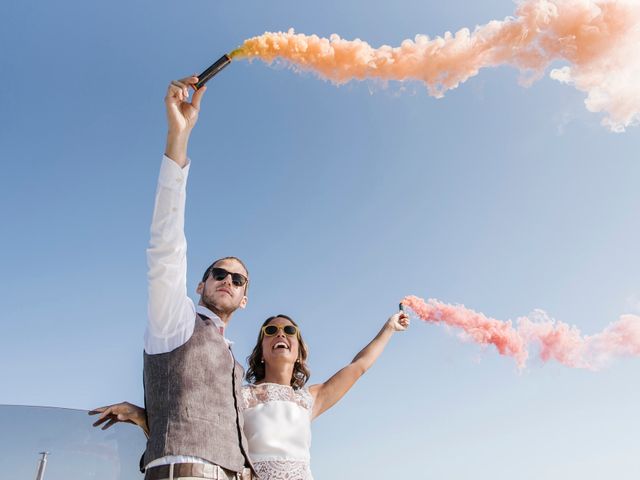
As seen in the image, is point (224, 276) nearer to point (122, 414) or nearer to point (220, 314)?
point (220, 314)

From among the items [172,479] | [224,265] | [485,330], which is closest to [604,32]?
[485,330]

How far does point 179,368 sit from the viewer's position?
449 cm

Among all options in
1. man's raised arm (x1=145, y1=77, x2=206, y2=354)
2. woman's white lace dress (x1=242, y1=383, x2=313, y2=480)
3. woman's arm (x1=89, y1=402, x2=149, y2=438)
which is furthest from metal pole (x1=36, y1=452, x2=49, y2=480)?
woman's white lace dress (x1=242, y1=383, x2=313, y2=480)

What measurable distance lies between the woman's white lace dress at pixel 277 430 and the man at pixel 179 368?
720mm

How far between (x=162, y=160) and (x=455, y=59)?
1239cm

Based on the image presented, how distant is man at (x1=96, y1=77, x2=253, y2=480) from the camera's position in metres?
4.22

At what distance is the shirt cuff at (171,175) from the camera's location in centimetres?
440

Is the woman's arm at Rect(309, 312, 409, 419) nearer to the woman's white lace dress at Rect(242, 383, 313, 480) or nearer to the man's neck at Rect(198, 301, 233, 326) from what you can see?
the woman's white lace dress at Rect(242, 383, 313, 480)

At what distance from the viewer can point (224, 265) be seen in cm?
586

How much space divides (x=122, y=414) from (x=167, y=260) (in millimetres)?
1586

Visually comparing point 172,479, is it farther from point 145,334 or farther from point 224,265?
point 224,265

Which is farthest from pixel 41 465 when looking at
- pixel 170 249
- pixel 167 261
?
pixel 170 249

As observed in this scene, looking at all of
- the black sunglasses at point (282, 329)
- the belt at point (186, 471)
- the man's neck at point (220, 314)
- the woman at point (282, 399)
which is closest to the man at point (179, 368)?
the belt at point (186, 471)

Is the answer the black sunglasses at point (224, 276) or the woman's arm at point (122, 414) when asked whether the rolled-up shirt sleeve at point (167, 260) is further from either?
the black sunglasses at point (224, 276)
